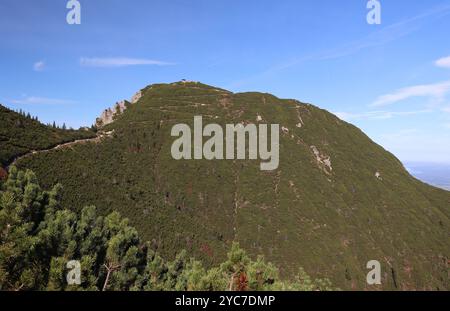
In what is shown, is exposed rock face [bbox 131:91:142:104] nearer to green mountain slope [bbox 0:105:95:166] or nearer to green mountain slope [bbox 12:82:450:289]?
green mountain slope [bbox 12:82:450:289]

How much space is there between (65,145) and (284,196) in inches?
2989

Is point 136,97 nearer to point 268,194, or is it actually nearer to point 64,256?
point 268,194

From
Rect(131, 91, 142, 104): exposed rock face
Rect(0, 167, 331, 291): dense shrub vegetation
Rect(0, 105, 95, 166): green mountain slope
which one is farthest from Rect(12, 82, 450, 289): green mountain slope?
Rect(0, 167, 331, 291): dense shrub vegetation

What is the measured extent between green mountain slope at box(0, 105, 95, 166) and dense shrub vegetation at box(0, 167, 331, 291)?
51.5 metres

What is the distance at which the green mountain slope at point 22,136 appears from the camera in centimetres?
7221

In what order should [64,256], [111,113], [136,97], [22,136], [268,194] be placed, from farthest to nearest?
[136,97]
[111,113]
[268,194]
[22,136]
[64,256]

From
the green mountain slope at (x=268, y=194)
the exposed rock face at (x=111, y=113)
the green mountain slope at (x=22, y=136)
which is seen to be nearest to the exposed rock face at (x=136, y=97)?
the green mountain slope at (x=268, y=194)

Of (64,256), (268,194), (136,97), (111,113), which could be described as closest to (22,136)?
(111,113)

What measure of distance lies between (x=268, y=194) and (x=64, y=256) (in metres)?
108

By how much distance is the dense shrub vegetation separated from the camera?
1345 cm

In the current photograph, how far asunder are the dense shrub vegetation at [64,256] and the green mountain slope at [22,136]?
51.5 metres

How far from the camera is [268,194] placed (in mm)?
122875

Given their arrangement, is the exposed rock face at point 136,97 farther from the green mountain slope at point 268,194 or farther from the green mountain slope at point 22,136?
the green mountain slope at point 22,136
